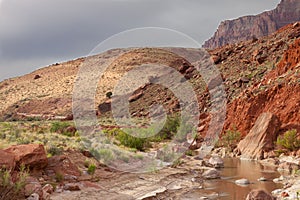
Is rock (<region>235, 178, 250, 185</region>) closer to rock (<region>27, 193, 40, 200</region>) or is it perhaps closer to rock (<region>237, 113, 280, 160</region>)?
rock (<region>237, 113, 280, 160</region>)

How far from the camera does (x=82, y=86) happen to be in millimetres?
78750

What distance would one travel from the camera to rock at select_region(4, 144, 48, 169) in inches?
522

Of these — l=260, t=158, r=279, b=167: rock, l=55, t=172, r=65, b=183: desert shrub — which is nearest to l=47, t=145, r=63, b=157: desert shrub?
l=55, t=172, r=65, b=183: desert shrub

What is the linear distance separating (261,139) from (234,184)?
39.8 feet

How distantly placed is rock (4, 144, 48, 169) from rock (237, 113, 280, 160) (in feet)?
56.8

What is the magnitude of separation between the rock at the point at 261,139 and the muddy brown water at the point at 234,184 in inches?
117

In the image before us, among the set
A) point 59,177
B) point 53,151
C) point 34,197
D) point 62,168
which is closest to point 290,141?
point 53,151

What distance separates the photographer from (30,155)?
536 inches

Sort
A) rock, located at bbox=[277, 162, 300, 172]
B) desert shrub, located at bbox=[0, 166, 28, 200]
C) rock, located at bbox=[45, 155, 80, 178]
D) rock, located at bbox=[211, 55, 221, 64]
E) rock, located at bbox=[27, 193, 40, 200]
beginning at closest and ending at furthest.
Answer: desert shrub, located at bbox=[0, 166, 28, 200], rock, located at bbox=[27, 193, 40, 200], rock, located at bbox=[45, 155, 80, 178], rock, located at bbox=[277, 162, 300, 172], rock, located at bbox=[211, 55, 221, 64]

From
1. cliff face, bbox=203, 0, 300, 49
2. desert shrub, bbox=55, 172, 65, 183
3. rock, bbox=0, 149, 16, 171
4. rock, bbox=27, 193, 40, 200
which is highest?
cliff face, bbox=203, 0, 300, 49

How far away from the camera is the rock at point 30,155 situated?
13.2 m

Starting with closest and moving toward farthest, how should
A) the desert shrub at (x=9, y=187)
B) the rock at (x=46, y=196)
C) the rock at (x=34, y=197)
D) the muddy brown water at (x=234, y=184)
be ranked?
the desert shrub at (x=9, y=187) → the rock at (x=34, y=197) → the rock at (x=46, y=196) → the muddy brown water at (x=234, y=184)

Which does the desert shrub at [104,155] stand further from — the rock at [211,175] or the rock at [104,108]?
the rock at [104,108]

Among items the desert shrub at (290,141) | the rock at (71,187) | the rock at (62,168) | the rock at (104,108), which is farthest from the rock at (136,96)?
the rock at (71,187)
